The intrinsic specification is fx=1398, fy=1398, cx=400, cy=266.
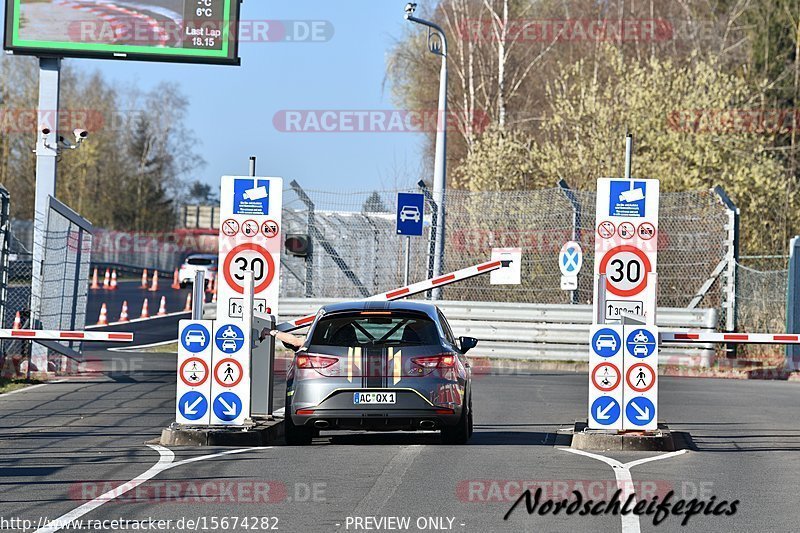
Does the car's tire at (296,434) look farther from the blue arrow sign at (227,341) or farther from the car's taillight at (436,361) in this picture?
the car's taillight at (436,361)

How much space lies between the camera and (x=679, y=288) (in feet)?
89.5

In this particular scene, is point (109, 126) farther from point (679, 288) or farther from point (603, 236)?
point (603, 236)

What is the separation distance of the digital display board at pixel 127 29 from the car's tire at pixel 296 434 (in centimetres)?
1097

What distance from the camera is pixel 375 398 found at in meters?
13.1

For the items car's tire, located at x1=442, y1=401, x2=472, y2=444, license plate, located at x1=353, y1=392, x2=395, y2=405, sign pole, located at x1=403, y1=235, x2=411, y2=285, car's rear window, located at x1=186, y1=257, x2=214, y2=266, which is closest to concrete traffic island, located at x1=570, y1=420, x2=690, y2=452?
car's tire, located at x1=442, y1=401, x2=472, y2=444

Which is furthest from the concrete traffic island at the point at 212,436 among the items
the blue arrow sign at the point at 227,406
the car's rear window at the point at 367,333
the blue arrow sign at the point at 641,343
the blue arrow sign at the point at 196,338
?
the blue arrow sign at the point at 641,343

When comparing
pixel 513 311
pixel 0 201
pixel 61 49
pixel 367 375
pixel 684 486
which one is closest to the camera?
pixel 684 486

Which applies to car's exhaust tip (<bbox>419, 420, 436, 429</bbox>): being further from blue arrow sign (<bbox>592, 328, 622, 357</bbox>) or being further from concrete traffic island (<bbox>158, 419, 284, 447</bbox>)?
blue arrow sign (<bbox>592, 328, 622, 357</bbox>)

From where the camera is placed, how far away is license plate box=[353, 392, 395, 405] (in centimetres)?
1309

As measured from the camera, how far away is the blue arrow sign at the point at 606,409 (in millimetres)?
13570

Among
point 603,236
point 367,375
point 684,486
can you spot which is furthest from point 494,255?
point 684,486

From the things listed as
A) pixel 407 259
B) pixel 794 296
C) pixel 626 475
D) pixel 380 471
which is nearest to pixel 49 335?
pixel 380 471

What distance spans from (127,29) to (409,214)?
6735 mm

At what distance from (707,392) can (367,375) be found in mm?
9697
